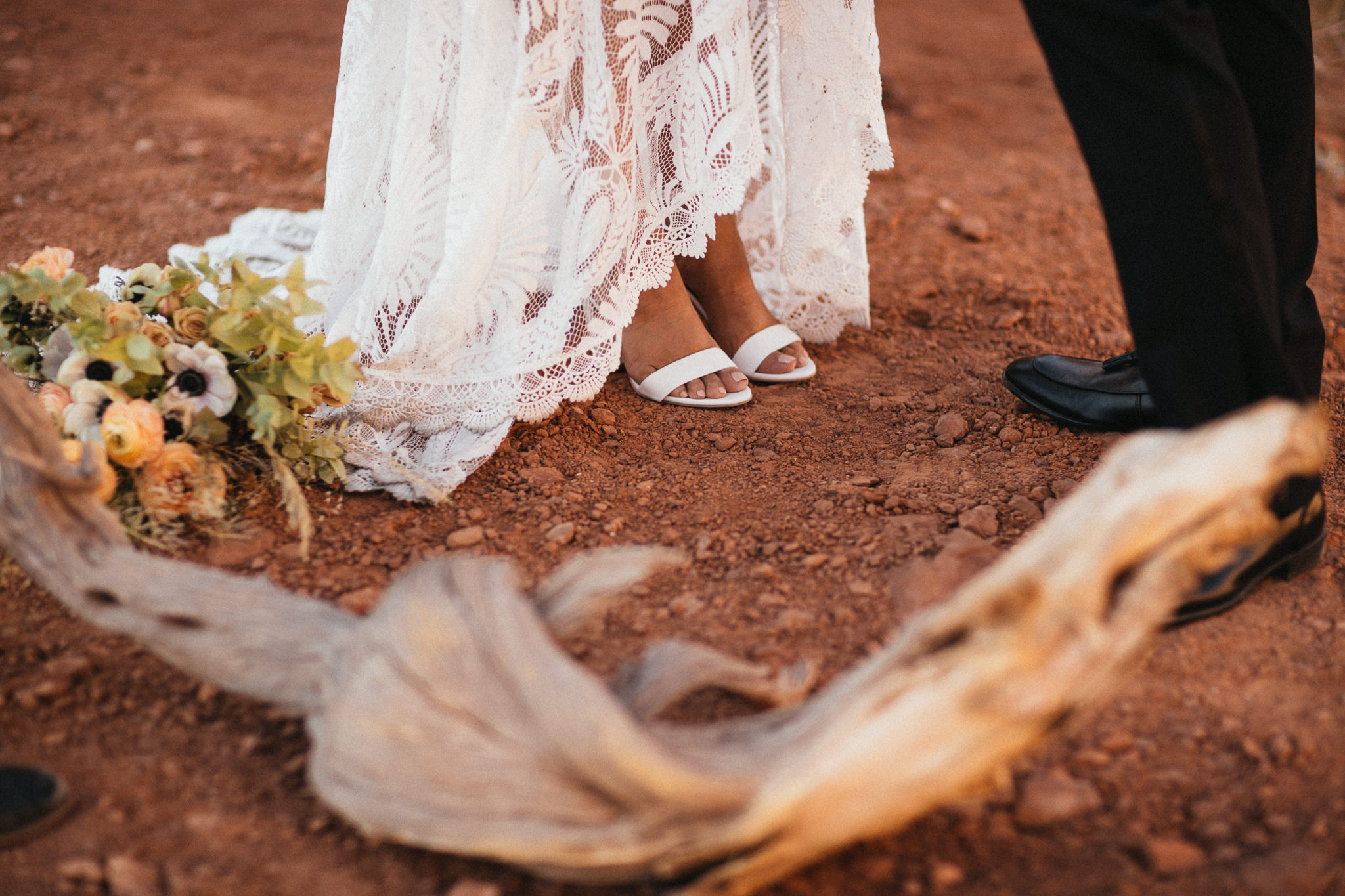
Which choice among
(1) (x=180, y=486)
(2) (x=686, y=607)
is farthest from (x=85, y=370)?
(2) (x=686, y=607)

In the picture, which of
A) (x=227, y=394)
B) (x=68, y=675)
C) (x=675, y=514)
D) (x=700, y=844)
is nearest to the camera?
(x=700, y=844)

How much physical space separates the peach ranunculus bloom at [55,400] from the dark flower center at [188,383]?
6.3 inches

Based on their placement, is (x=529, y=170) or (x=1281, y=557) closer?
(x=1281, y=557)

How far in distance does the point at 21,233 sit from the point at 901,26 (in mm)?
4123

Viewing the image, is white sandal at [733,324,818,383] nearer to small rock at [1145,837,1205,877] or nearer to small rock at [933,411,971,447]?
small rock at [933,411,971,447]

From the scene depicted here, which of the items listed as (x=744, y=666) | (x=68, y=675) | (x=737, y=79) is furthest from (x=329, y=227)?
(x=744, y=666)

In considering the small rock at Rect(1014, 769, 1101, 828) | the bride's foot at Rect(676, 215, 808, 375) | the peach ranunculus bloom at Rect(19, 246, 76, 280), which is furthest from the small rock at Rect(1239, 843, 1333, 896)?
the peach ranunculus bloom at Rect(19, 246, 76, 280)

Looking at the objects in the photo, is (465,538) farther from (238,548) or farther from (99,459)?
(99,459)

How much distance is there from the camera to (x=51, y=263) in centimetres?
166

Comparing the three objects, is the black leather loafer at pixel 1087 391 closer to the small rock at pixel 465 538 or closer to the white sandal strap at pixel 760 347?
the white sandal strap at pixel 760 347

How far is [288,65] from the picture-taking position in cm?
416

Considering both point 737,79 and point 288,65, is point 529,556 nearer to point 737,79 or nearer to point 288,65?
point 737,79

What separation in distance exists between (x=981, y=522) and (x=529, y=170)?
3.29 feet

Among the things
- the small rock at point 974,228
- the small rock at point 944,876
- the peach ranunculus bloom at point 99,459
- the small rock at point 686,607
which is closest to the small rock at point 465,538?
the small rock at point 686,607
